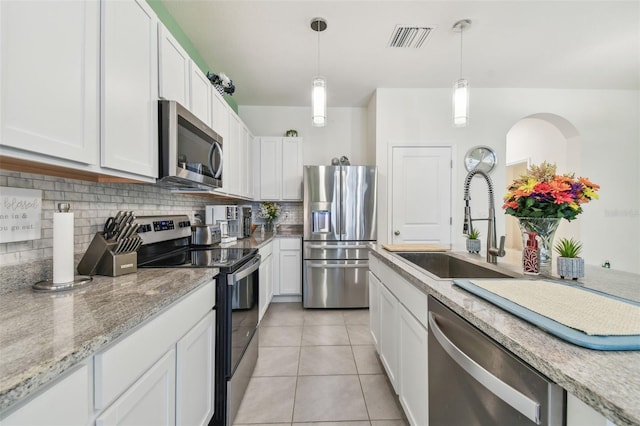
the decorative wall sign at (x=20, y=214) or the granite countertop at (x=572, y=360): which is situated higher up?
the decorative wall sign at (x=20, y=214)

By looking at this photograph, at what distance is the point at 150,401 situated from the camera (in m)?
0.85

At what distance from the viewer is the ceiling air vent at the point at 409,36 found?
229 centimetres

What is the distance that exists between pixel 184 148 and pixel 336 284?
228cm

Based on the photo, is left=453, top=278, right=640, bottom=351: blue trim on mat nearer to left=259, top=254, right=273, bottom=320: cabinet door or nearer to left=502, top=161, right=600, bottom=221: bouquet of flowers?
left=502, top=161, right=600, bottom=221: bouquet of flowers

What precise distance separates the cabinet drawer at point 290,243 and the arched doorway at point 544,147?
3386mm

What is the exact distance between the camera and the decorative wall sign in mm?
951

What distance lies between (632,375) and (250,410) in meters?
1.72

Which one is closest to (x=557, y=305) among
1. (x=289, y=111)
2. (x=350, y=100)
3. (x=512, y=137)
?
(x=350, y=100)

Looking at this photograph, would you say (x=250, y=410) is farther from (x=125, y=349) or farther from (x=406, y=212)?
(x=406, y=212)

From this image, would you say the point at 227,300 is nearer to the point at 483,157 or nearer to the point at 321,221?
the point at 321,221

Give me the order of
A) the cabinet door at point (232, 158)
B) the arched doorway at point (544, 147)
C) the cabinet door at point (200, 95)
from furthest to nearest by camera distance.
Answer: the arched doorway at point (544, 147) → the cabinet door at point (232, 158) → the cabinet door at point (200, 95)

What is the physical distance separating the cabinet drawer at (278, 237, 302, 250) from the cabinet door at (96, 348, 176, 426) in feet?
7.87

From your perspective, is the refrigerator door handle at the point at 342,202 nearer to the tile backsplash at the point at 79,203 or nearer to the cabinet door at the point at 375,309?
the cabinet door at the point at 375,309

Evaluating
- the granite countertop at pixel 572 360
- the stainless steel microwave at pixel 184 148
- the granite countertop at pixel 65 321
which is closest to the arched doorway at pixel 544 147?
the granite countertop at pixel 572 360
